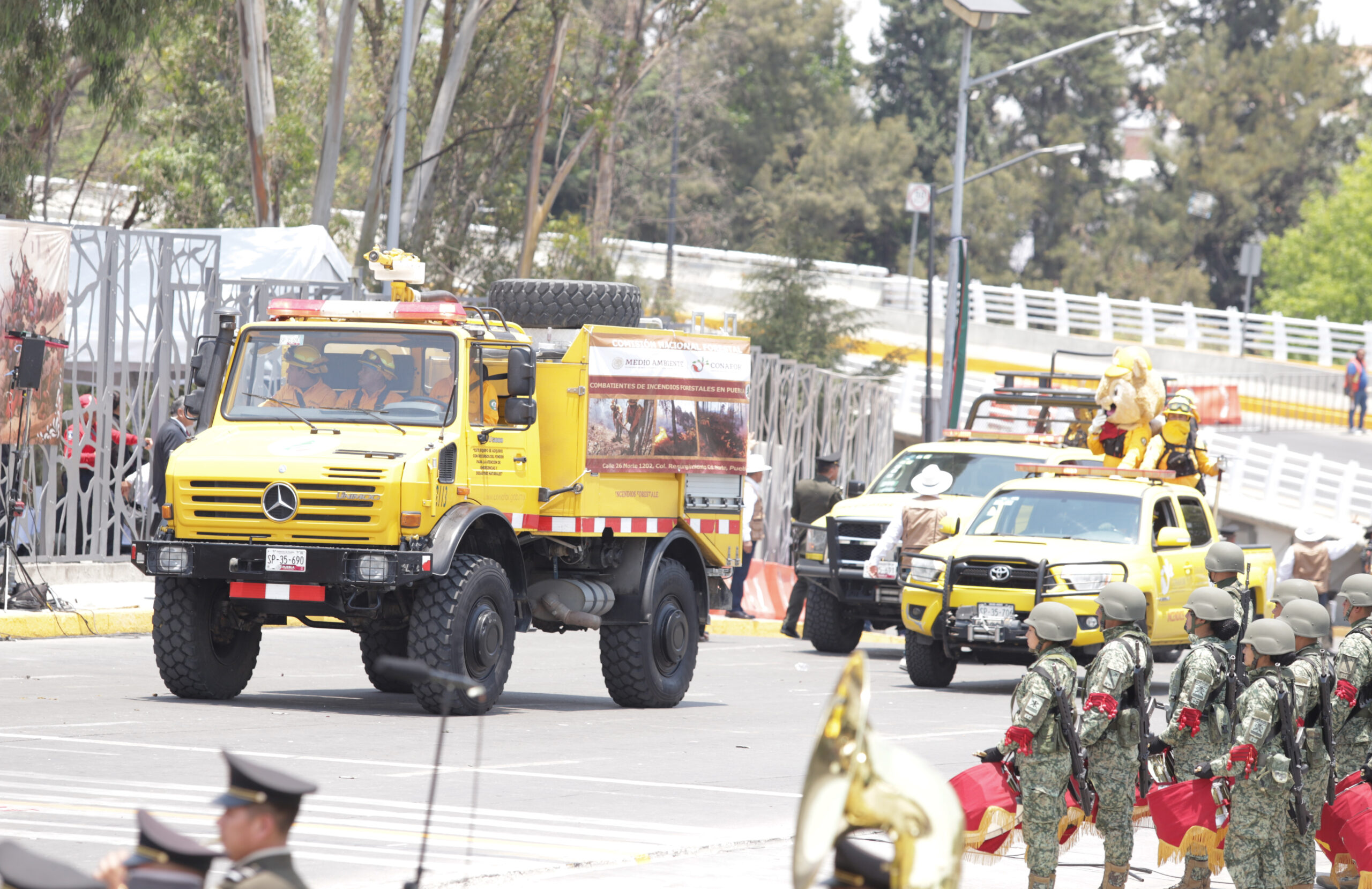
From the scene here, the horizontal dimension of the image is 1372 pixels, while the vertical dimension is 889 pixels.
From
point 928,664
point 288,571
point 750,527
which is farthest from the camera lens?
point 750,527

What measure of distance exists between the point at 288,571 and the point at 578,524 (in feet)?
7.60

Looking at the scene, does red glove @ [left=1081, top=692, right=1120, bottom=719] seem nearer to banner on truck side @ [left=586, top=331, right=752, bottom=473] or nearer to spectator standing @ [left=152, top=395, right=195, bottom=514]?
banner on truck side @ [left=586, top=331, right=752, bottom=473]

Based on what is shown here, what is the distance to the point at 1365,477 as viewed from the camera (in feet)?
124

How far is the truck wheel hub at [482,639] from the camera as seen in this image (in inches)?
482

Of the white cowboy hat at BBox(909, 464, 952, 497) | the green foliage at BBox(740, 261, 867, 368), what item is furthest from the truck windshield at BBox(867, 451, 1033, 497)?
the green foliage at BBox(740, 261, 867, 368)

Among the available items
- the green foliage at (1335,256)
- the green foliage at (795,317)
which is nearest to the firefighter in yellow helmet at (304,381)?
the green foliage at (795,317)

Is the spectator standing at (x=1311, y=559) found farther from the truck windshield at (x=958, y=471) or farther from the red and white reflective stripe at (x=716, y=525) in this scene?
the red and white reflective stripe at (x=716, y=525)

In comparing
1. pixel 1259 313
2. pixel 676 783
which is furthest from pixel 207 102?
pixel 1259 313

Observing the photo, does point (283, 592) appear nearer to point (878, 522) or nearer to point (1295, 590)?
point (1295, 590)

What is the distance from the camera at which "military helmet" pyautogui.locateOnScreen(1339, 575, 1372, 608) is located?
32.2 feet

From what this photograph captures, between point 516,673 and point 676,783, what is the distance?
6.24 m

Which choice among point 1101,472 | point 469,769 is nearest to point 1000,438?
point 1101,472

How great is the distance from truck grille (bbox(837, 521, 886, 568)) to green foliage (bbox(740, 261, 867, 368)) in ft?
65.3

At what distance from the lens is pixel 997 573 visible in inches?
627
